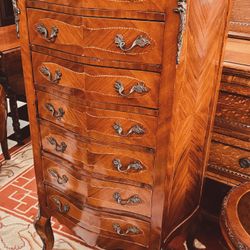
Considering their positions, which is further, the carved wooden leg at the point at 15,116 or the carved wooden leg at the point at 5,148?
the carved wooden leg at the point at 15,116

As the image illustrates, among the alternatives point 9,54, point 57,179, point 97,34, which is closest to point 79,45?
point 97,34

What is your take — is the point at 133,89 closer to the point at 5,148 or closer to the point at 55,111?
the point at 55,111

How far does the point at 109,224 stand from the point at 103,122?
449 mm

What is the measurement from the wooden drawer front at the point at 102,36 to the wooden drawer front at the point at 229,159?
0.75 metres

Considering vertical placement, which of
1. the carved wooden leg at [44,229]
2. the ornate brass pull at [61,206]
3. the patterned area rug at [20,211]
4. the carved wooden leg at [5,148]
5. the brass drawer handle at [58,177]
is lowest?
the patterned area rug at [20,211]

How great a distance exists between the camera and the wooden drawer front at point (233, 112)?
5.06 feet

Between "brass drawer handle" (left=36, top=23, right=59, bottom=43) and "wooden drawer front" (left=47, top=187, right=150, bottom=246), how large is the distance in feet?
2.24

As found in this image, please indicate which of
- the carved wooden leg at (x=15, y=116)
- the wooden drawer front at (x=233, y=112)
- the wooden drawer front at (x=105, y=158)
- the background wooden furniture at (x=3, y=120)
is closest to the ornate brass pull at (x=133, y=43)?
the wooden drawer front at (x=105, y=158)

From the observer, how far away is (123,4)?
1.04 m

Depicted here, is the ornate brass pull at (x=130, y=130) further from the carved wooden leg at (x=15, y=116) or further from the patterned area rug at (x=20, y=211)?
the carved wooden leg at (x=15, y=116)

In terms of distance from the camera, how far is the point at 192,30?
1.09 metres

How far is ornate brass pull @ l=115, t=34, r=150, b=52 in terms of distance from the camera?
3.50 feet

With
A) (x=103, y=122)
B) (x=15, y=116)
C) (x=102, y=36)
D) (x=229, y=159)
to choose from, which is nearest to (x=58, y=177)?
(x=103, y=122)

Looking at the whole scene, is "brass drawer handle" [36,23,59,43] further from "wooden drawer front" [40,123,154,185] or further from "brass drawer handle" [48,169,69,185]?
"brass drawer handle" [48,169,69,185]
